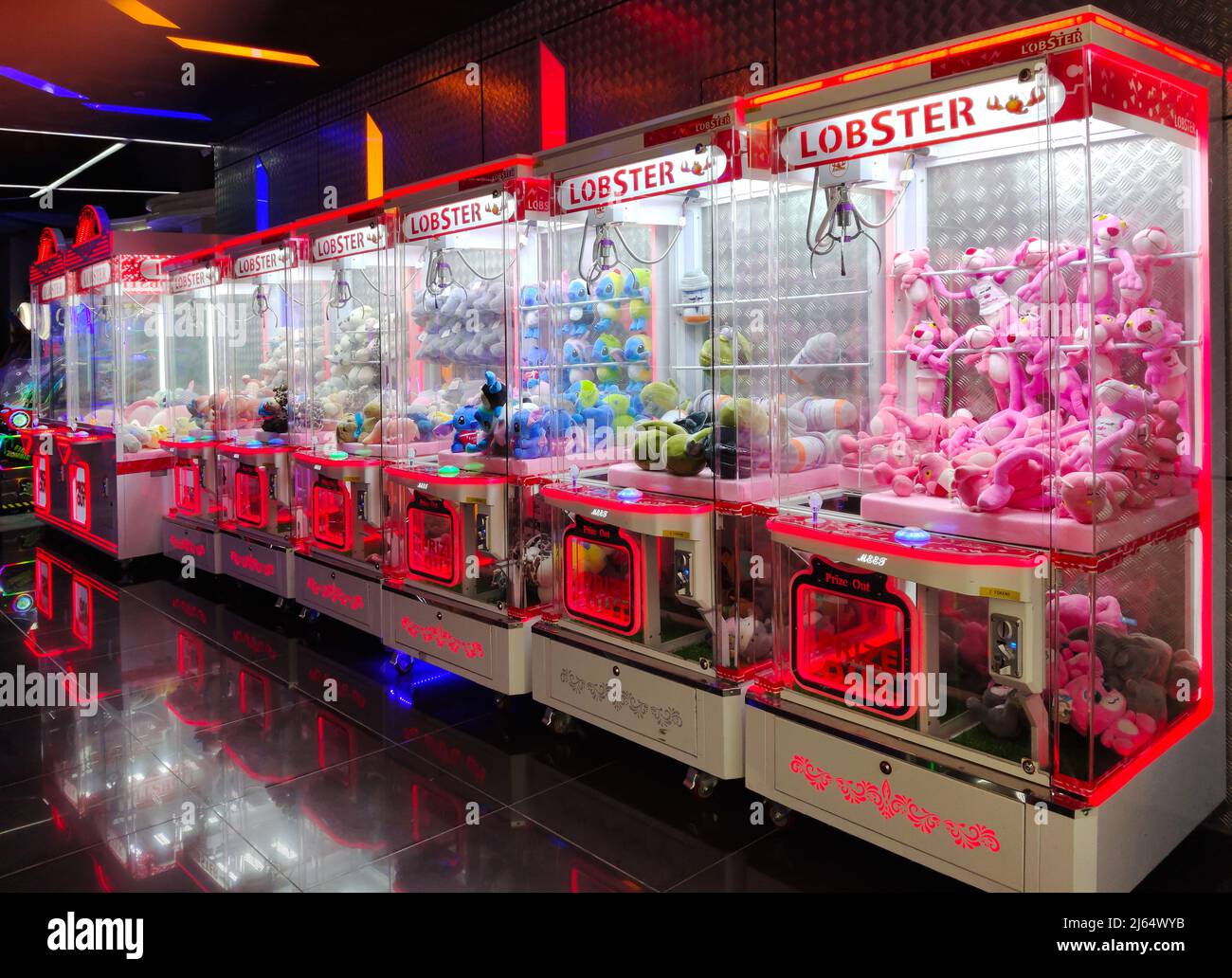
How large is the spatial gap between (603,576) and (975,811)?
158 cm

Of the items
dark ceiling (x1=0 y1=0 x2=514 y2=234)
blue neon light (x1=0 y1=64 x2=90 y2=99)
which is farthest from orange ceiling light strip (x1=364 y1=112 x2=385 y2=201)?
blue neon light (x1=0 y1=64 x2=90 y2=99)

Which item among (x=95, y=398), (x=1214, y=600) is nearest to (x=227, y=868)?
(x=1214, y=600)

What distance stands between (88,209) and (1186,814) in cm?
810

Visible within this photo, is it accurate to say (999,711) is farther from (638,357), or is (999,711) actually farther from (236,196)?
(236,196)

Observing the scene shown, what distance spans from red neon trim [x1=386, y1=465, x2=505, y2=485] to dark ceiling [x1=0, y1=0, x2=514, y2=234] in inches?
90.1

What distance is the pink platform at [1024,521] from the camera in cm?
240

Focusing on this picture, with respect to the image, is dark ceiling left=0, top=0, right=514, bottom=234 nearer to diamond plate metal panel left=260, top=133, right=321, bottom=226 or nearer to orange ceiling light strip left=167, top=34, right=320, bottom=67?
orange ceiling light strip left=167, top=34, right=320, bottom=67

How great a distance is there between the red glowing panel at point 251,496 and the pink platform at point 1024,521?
13.4ft

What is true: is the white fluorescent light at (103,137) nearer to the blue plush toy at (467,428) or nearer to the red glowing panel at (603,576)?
the blue plush toy at (467,428)

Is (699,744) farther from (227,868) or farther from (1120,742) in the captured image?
(227,868)

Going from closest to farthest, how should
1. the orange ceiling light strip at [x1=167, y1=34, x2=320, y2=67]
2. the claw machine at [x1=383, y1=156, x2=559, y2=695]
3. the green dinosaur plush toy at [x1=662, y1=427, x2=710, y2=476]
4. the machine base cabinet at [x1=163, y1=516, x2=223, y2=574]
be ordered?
the green dinosaur plush toy at [x1=662, y1=427, x2=710, y2=476], the claw machine at [x1=383, y1=156, x2=559, y2=695], the orange ceiling light strip at [x1=167, y1=34, x2=320, y2=67], the machine base cabinet at [x1=163, y1=516, x2=223, y2=574]

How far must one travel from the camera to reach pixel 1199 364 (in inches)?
108

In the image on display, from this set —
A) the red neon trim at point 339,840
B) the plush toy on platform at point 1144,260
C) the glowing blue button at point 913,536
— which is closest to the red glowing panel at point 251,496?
the red neon trim at point 339,840

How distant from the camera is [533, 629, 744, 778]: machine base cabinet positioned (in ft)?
10.2
